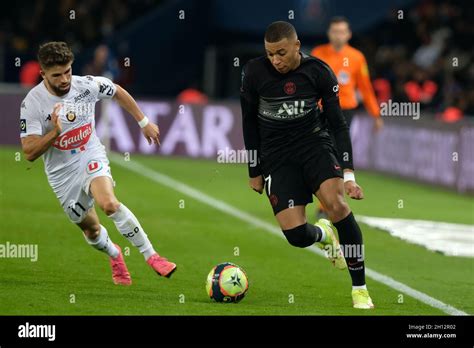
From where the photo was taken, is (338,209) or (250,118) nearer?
Result: (338,209)

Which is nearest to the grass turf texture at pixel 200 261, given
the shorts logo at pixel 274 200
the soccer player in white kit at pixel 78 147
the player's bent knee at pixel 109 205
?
the soccer player in white kit at pixel 78 147

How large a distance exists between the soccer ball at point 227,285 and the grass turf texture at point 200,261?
0.10m

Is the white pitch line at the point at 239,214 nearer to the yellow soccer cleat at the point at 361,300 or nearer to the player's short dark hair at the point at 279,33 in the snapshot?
the yellow soccer cleat at the point at 361,300

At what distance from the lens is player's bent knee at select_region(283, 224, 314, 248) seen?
1009 cm

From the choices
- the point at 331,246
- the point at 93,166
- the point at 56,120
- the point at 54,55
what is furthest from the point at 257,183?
the point at 54,55

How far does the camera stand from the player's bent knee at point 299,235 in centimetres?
1009

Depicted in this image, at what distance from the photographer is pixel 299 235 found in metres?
10.1

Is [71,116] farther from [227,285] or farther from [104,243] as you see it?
[227,285]

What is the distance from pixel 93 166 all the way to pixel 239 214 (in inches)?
255

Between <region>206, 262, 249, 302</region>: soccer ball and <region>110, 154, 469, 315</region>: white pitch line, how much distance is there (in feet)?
5.20

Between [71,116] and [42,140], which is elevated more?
[71,116]
